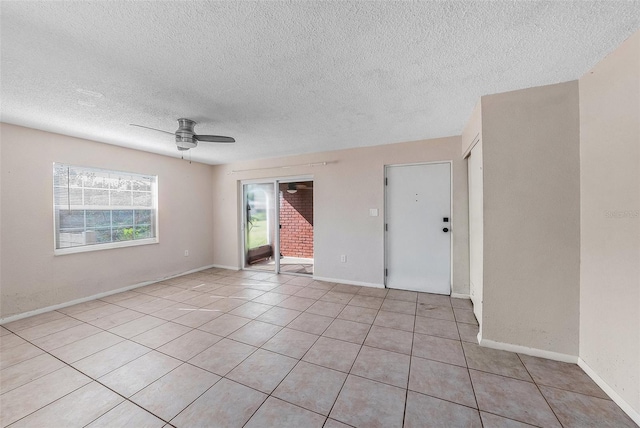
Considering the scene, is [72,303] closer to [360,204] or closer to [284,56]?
[284,56]

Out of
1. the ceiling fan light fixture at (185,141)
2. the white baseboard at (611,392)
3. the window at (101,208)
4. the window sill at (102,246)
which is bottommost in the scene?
the white baseboard at (611,392)

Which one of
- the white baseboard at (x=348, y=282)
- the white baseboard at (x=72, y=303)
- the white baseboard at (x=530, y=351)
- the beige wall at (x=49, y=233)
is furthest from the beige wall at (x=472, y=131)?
the white baseboard at (x=72, y=303)

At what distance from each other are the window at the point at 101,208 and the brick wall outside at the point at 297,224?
2403 millimetres

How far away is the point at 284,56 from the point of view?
1524 millimetres

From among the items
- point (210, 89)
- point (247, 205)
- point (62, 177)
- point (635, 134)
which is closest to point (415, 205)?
point (635, 134)

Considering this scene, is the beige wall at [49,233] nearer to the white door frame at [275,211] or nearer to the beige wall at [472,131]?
the white door frame at [275,211]

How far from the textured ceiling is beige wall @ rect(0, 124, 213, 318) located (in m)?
0.54

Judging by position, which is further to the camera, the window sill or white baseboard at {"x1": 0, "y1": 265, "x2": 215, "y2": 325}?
the window sill

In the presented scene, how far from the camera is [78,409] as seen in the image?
1483 mm

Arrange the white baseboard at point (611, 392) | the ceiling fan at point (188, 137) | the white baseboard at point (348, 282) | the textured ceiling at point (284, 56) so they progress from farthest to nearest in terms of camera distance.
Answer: the white baseboard at point (348, 282)
the ceiling fan at point (188, 137)
the white baseboard at point (611, 392)
the textured ceiling at point (284, 56)

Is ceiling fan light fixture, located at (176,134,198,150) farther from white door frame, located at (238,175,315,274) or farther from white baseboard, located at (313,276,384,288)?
white baseboard, located at (313,276,384,288)

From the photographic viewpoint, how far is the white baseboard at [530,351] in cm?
189

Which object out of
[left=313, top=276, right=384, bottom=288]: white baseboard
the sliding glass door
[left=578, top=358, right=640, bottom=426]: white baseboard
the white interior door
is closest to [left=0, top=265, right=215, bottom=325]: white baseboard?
the sliding glass door

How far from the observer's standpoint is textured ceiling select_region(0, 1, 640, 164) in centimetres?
119
